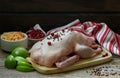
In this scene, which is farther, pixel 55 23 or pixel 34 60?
pixel 55 23

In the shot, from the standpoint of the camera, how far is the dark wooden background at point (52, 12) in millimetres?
1423

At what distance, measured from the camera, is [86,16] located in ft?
4.75

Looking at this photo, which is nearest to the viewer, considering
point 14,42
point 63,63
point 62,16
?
point 63,63

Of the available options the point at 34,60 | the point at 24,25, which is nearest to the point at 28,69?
the point at 34,60

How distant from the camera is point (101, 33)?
1333 mm

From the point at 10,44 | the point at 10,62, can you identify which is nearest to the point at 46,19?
the point at 10,44

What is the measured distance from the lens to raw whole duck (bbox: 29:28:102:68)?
110 cm

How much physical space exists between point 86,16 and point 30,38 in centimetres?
32

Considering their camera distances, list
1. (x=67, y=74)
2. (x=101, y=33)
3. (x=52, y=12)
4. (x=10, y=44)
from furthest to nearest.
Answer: (x=52, y=12) → (x=101, y=33) → (x=10, y=44) → (x=67, y=74)

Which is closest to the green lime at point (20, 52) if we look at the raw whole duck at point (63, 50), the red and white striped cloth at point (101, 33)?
the raw whole duck at point (63, 50)

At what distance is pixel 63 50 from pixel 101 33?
0.95 feet

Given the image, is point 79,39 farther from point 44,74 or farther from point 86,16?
point 86,16

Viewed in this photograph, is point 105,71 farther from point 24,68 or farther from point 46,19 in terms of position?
point 46,19

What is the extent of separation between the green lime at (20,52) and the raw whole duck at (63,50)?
0.03 m
